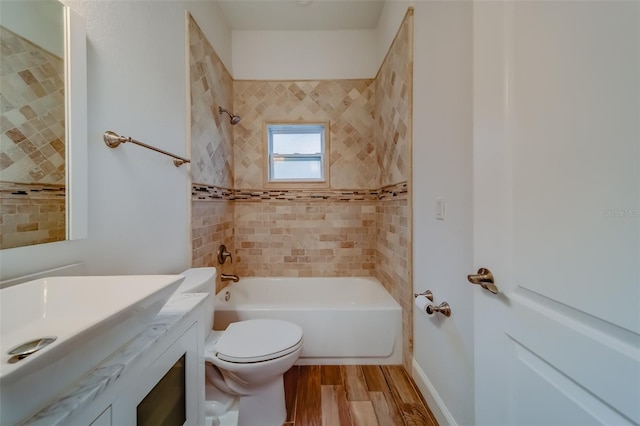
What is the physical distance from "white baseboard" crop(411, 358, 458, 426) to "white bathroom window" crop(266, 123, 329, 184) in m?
1.80

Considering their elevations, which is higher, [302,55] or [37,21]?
[302,55]

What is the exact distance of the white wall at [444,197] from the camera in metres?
1.02

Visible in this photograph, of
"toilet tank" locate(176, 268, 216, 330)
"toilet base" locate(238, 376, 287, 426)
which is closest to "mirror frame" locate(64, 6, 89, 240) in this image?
"toilet tank" locate(176, 268, 216, 330)

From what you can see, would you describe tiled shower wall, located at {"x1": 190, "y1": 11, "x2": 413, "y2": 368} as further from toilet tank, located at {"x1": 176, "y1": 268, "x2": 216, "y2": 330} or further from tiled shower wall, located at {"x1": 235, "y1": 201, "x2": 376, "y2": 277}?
toilet tank, located at {"x1": 176, "y1": 268, "x2": 216, "y2": 330}

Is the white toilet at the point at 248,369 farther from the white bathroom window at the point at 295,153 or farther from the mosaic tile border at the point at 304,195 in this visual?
the white bathroom window at the point at 295,153

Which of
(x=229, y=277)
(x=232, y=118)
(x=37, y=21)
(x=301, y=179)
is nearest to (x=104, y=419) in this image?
(x=37, y=21)

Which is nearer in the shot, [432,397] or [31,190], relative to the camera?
[31,190]

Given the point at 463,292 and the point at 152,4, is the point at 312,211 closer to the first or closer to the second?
the point at 463,292

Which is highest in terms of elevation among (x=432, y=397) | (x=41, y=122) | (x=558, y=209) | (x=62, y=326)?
(x=41, y=122)

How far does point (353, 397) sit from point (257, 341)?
2.30 feet

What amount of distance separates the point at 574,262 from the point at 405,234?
116cm

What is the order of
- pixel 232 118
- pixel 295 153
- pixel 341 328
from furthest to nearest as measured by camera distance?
pixel 295 153, pixel 232 118, pixel 341 328

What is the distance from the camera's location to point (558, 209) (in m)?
0.51

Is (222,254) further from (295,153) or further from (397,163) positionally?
(397,163)
